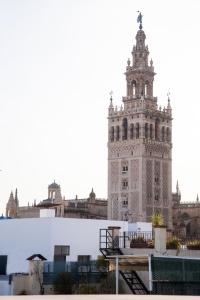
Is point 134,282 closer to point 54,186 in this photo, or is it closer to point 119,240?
point 119,240

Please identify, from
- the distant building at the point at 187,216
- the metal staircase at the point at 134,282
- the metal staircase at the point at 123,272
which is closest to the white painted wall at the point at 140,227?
the metal staircase at the point at 123,272

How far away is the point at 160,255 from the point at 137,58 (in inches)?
2997

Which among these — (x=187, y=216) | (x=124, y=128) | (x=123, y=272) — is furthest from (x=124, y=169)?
(x=123, y=272)

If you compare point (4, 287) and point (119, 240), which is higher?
point (119, 240)

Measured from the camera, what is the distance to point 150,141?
95.8 m

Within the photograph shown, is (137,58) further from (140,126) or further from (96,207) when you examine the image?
(96,207)

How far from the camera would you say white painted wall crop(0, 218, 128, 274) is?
105 ft

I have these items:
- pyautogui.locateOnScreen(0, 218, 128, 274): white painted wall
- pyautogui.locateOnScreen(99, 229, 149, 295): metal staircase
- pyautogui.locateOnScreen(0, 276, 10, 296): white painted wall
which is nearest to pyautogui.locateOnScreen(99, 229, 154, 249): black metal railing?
pyautogui.locateOnScreen(99, 229, 149, 295): metal staircase

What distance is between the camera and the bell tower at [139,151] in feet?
309

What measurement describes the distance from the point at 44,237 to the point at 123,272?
535 centimetres

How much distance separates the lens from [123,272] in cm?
2870

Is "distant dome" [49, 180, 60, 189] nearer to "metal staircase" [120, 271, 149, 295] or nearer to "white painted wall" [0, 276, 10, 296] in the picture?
"white painted wall" [0, 276, 10, 296]

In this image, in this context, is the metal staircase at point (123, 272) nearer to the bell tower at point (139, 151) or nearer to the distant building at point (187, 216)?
the bell tower at point (139, 151)

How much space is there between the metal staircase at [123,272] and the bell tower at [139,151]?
60.6 meters
